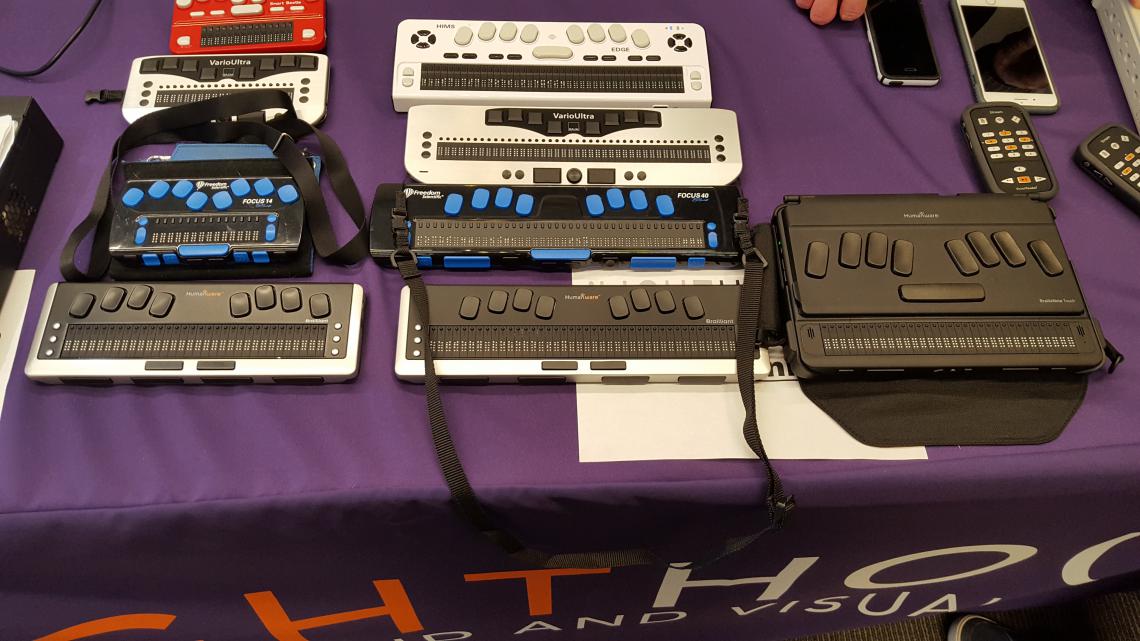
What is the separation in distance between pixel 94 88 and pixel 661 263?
78cm

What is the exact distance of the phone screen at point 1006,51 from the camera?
1.00 metres

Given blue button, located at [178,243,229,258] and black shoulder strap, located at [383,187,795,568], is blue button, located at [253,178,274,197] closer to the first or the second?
blue button, located at [178,243,229,258]

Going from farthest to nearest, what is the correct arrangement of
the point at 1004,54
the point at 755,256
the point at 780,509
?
the point at 1004,54, the point at 755,256, the point at 780,509

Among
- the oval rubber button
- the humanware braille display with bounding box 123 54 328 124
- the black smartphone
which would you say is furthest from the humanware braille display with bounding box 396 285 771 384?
the black smartphone

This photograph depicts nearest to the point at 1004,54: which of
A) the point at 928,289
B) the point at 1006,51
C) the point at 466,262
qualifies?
the point at 1006,51

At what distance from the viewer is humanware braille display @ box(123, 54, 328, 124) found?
3.08ft

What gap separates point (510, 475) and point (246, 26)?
28.5 inches

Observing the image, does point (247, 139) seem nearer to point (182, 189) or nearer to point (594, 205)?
point (182, 189)

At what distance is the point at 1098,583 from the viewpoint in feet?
3.45

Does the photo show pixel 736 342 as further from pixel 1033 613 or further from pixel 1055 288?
pixel 1033 613

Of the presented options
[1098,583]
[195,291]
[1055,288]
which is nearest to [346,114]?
[195,291]

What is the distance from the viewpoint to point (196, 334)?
78cm

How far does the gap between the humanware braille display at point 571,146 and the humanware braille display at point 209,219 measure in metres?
0.16

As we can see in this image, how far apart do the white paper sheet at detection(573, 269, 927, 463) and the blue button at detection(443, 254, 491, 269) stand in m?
0.18
